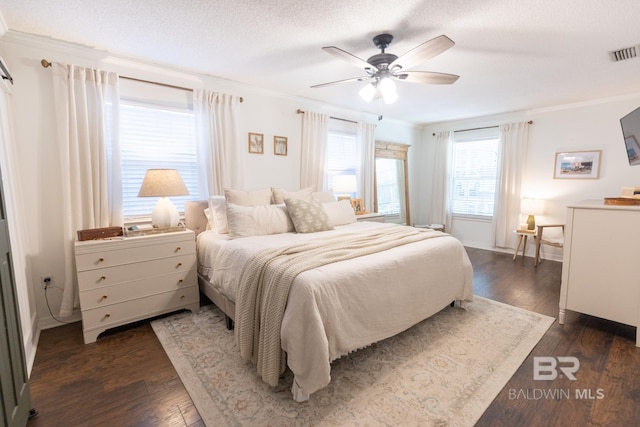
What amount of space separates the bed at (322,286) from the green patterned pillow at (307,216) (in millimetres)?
24

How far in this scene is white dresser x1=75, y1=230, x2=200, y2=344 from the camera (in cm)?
218

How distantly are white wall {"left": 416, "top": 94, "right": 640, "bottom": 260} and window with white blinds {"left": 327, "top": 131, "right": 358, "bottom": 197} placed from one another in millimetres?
2370

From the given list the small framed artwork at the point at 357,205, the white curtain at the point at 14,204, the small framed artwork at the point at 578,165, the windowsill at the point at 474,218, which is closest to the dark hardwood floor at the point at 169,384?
the white curtain at the point at 14,204

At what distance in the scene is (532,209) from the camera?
14.7 ft

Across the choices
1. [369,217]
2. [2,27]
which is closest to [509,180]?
[369,217]

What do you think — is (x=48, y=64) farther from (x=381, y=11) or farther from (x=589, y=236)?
(x=589, y=236)

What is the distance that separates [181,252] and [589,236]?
344 centimetres

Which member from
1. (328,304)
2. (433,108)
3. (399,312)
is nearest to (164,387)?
(328,304)

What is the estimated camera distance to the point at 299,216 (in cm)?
289

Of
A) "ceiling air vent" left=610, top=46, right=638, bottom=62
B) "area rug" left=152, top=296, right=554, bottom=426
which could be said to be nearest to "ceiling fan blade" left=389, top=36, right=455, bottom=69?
"ceiling air vent" left=610, top=46, right=638, bottom=62

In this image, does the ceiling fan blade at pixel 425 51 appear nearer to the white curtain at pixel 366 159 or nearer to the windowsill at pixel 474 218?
the white curtain at pixel 366 159

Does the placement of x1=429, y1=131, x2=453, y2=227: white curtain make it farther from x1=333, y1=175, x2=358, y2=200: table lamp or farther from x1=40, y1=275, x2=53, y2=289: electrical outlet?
x1=40, y1=275, x2=53, y2=289: electrical outlet

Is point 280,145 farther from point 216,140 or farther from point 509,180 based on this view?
point 509,180

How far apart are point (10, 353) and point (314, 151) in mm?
3514
